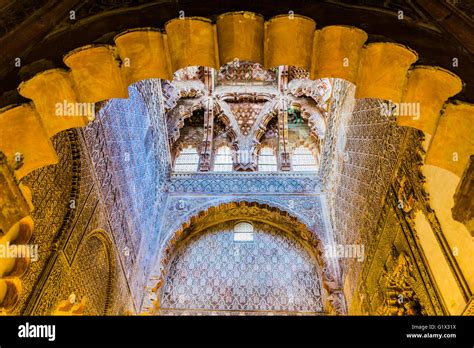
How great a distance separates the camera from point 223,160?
1037 cm

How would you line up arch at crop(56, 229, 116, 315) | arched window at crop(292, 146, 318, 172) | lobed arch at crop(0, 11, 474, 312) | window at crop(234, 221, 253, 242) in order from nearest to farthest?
1. lobed arch at crop(0, 11, 474, 312)
2. arch at crop(56, 229, 116, 315)
3. window at crop(234, 221, 253, 242)
4. arched window at crop(292, 146, 318, 172)

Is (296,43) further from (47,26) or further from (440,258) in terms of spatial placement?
(440,258)

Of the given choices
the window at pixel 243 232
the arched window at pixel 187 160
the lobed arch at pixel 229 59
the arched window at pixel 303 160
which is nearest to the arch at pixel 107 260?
the lobed arch at pixel 229 59

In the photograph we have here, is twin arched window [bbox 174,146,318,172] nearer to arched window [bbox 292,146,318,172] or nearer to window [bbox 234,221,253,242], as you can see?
arched window [bbox 292,146,318,172]

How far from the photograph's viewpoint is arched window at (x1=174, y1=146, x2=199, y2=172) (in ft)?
Result: 33.5

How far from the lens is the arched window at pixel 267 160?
33.4 feet

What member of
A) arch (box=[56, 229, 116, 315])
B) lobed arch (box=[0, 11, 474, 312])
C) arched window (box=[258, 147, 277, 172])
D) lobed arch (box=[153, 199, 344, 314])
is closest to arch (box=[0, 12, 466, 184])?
lobed arch (box=[0, 11, 474, 312])

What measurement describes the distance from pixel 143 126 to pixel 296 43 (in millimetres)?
5447

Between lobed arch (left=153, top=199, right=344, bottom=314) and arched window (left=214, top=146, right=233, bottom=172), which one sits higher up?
arched window (left=214, top=146, right=233, bottom=172)

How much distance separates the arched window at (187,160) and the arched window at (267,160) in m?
1.67

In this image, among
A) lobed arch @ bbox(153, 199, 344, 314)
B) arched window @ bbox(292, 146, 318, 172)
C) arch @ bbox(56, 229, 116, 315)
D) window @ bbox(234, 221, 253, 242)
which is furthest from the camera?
arched window @ bbox(292, 146, 318, 172)

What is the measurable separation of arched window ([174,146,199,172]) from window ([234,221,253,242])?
1857 millimetres

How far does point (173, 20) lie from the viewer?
330 centimetres

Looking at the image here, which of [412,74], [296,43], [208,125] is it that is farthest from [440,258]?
[208,125]
